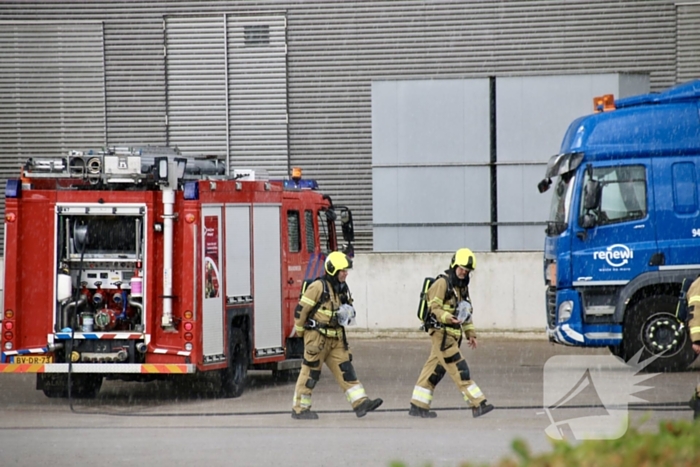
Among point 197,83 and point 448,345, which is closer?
point 448,345

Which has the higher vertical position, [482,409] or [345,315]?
[345,315]

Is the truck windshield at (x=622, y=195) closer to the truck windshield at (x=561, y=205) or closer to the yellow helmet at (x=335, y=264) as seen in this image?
the truck windshield at (x=561, y=205)

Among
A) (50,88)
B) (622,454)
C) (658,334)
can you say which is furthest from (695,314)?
(50,88)

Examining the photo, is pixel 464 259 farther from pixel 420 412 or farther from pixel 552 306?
pixel 552 306

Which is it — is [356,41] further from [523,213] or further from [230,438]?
[230,438]

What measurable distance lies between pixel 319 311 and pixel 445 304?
1.23 meters

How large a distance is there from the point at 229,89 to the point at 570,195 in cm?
1093

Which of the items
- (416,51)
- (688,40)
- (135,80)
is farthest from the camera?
(135,80)

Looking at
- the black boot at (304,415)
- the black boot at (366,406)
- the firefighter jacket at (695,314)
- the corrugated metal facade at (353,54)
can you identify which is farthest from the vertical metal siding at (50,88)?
the firefighter jacket at (695,314)

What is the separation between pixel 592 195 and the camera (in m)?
14.9

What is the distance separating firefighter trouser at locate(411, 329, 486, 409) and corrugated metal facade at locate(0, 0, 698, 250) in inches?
501

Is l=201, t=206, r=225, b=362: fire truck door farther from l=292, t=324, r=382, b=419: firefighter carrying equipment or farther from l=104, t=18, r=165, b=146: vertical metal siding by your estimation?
l=104, t=18, r=165, b=146: vertical metal siding

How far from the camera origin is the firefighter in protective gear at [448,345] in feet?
36.9

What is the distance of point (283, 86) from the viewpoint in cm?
2422
